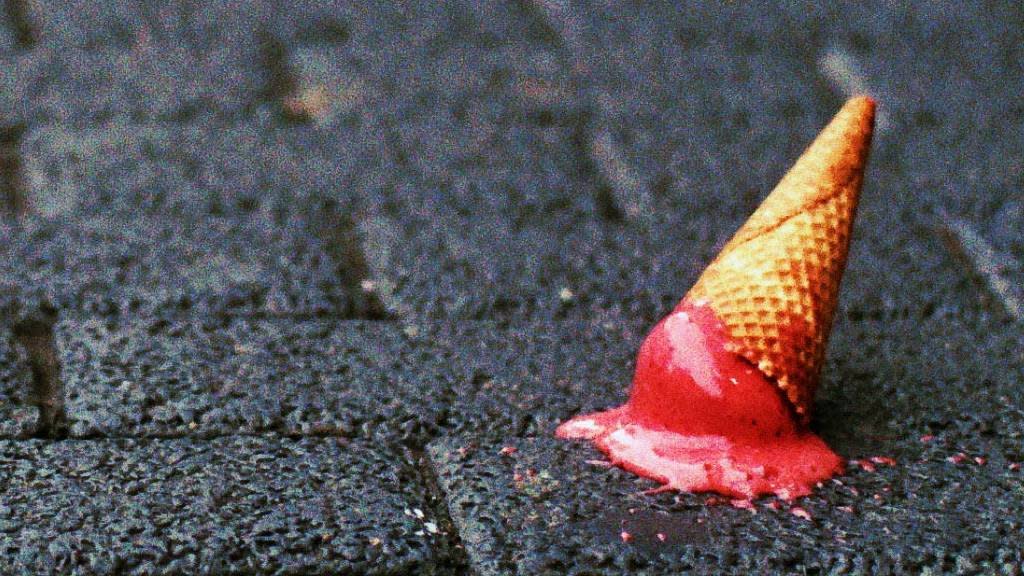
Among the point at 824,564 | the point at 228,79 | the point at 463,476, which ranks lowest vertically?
the point at 824,564

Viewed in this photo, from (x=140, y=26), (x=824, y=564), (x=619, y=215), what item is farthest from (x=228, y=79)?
(x=824, y=564)

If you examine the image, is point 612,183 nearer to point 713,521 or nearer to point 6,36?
point 713,521

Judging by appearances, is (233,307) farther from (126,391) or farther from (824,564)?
(824,564)

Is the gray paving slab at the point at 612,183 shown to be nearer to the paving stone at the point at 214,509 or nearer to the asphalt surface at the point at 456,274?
the asphalt surface at the point at 456,274

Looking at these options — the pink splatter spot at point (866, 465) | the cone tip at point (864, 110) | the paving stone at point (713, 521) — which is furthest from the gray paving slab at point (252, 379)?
the cone tip at point (864, 110)

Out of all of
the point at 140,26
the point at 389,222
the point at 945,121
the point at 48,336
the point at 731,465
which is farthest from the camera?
the point at 140,26

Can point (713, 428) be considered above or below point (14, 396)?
below

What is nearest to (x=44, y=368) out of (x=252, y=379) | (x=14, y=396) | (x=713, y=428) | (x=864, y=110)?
(x=14, y=396)

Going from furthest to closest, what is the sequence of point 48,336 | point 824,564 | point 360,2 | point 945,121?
point 360,2
point 945,121
point 48,336
point 824,564
